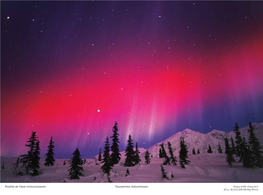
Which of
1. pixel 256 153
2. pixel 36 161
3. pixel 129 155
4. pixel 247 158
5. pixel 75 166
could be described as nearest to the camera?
pixel 75 166

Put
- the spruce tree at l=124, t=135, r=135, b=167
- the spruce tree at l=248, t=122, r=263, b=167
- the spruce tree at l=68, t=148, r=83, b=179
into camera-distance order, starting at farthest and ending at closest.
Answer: the spruce tree at l=124, t=135, r=135, b=167 → the spruce tree at l=248, t=122, r=263, b=167 → the spruce tree at l=68, t=148, r=83, b=179

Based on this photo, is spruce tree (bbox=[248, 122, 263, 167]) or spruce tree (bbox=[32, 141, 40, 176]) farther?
spruce tree (bbox=[248, 122, 263, 167])

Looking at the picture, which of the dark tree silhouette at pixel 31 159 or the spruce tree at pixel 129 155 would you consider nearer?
the dark tree silhouette at pixel 31 159

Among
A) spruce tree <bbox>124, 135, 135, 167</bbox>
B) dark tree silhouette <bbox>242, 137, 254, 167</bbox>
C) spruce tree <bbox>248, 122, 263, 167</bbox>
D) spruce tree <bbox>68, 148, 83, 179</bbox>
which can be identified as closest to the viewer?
spruce tree <bbox>68, 148, 83, 179</bbox>

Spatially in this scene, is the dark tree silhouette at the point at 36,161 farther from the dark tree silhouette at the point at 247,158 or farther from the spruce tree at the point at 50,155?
the dark tree silhouette at the point at 247,158

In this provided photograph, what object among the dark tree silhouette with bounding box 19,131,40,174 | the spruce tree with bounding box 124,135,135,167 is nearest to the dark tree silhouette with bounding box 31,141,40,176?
the dark tree silhouette with bounding box 19,131,40,174

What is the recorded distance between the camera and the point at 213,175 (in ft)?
54.8

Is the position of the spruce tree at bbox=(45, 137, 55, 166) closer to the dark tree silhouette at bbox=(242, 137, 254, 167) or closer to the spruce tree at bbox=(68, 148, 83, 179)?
the spruce tree at bbox=(68, 148, 83, 179)

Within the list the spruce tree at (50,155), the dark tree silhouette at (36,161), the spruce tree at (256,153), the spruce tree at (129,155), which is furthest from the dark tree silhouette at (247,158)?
the spruce tree at (50,155)

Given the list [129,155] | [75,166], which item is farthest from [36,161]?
[129,155]

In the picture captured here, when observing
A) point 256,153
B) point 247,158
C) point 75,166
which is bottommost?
point 75,166

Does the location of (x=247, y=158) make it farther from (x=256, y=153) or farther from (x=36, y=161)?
(x=36, y=161)
